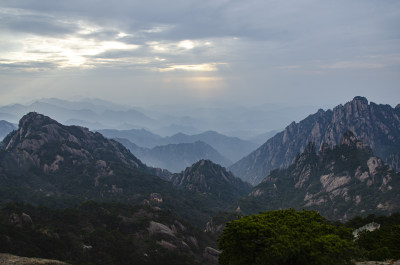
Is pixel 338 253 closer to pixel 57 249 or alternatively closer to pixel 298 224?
pixel 298 224

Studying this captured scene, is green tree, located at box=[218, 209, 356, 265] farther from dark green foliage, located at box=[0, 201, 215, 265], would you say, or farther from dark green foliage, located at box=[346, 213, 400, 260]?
dark green foliage, located at box=[0, 201, 215, 265]

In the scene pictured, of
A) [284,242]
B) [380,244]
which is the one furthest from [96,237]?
[380,244]

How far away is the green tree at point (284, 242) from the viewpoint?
4334cm

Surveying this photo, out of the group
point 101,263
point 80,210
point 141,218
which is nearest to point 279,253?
point 101,263

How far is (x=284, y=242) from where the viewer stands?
144ft

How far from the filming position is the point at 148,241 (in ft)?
372

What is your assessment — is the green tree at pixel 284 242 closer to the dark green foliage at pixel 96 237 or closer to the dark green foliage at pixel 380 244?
the dark green foliage at pixel 380 244

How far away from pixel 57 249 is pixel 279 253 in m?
70.8

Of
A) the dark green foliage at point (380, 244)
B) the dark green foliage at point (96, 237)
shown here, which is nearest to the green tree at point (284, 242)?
the dark green foliage at point (380, 244)

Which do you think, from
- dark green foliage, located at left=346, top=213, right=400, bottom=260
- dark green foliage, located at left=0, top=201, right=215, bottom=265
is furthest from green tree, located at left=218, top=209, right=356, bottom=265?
dark green foliage, located at left=0, top=201, right=215, bottom=265

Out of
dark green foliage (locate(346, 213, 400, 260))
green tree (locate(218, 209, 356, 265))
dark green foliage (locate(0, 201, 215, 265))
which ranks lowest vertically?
dark green foliage (locate(0, 201, 215, 265))

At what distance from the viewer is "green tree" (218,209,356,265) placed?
142 ft

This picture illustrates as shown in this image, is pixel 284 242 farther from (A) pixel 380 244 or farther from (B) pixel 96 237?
(B) pixel 96 237

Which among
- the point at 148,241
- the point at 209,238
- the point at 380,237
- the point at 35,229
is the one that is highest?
the point at 380,237
